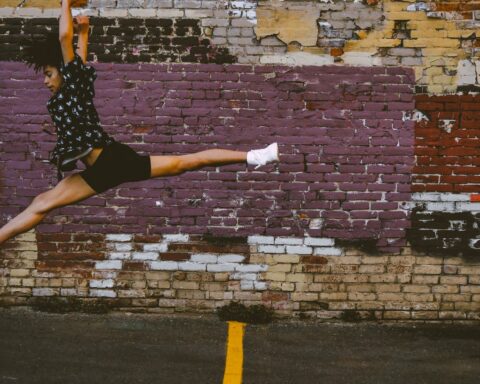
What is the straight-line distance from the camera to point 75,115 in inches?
168

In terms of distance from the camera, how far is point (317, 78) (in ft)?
19.8

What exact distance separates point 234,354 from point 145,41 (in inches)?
118

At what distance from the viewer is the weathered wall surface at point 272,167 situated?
237 inches

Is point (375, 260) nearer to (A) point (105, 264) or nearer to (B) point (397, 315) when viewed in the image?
(B) point (397, 315)

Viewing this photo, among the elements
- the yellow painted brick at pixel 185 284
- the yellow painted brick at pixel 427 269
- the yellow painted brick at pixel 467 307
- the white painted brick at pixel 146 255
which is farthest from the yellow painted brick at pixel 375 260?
the white painted brick at pixel 146 255

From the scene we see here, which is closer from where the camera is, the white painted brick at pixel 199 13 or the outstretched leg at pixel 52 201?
the outstretched leg at pixel 52 201

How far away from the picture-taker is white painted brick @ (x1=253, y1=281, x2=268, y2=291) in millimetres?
6152

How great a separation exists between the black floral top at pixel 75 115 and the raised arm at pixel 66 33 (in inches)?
2.8

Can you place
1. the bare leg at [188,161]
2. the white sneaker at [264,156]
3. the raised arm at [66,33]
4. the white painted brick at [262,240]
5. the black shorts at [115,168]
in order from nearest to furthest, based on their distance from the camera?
1. the raised arm at [66,33]
2. the black shorts at [115,168]
3. the bare leg at [188,161]
4. the white sneaker at [264,156]
5. the white painted brick at [262,240]

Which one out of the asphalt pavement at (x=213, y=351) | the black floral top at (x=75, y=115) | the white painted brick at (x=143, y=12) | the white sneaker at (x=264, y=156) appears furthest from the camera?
the white painted brick at (x=143, y=12)

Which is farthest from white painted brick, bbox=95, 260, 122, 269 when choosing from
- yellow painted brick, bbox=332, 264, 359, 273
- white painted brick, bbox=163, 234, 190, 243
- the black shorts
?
yellow painted brick, bbox=332, 264, 359, 273

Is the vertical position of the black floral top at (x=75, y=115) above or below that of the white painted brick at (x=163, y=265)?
above

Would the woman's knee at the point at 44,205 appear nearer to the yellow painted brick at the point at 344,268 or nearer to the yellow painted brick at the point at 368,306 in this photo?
the yellow painted brick at the point at 344,268

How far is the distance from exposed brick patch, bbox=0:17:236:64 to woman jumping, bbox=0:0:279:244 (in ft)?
5.09
